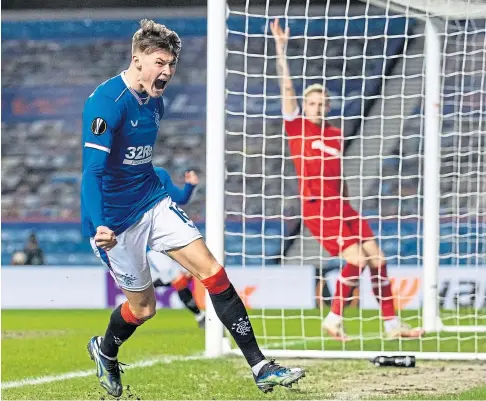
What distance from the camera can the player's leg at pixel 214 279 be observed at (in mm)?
5590

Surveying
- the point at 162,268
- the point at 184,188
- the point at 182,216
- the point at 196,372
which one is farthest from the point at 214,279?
the point at 162,268

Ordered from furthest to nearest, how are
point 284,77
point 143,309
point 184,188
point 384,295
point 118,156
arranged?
point 384,295, point 284,77, point 184,188, point 143,309, point 118,156

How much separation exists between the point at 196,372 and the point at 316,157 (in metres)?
2.43

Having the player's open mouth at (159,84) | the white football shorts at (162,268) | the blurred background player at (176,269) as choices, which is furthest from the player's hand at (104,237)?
the white football shorts at (162,268)

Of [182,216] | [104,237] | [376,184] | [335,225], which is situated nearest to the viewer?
[104,237]

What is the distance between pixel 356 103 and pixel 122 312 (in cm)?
1308

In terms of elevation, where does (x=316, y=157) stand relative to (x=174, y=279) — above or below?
above

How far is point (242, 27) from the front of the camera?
66.7ft

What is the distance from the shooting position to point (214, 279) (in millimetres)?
5598

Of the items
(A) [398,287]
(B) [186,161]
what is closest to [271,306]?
(A) [398,287]

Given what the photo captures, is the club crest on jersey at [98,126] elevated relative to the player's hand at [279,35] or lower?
lower

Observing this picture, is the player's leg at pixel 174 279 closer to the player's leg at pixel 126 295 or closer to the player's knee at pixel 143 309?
the player's leg at pixel 126 295

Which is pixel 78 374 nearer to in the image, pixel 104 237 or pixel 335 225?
pixel 104 237

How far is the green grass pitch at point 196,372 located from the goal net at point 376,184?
0.17m
